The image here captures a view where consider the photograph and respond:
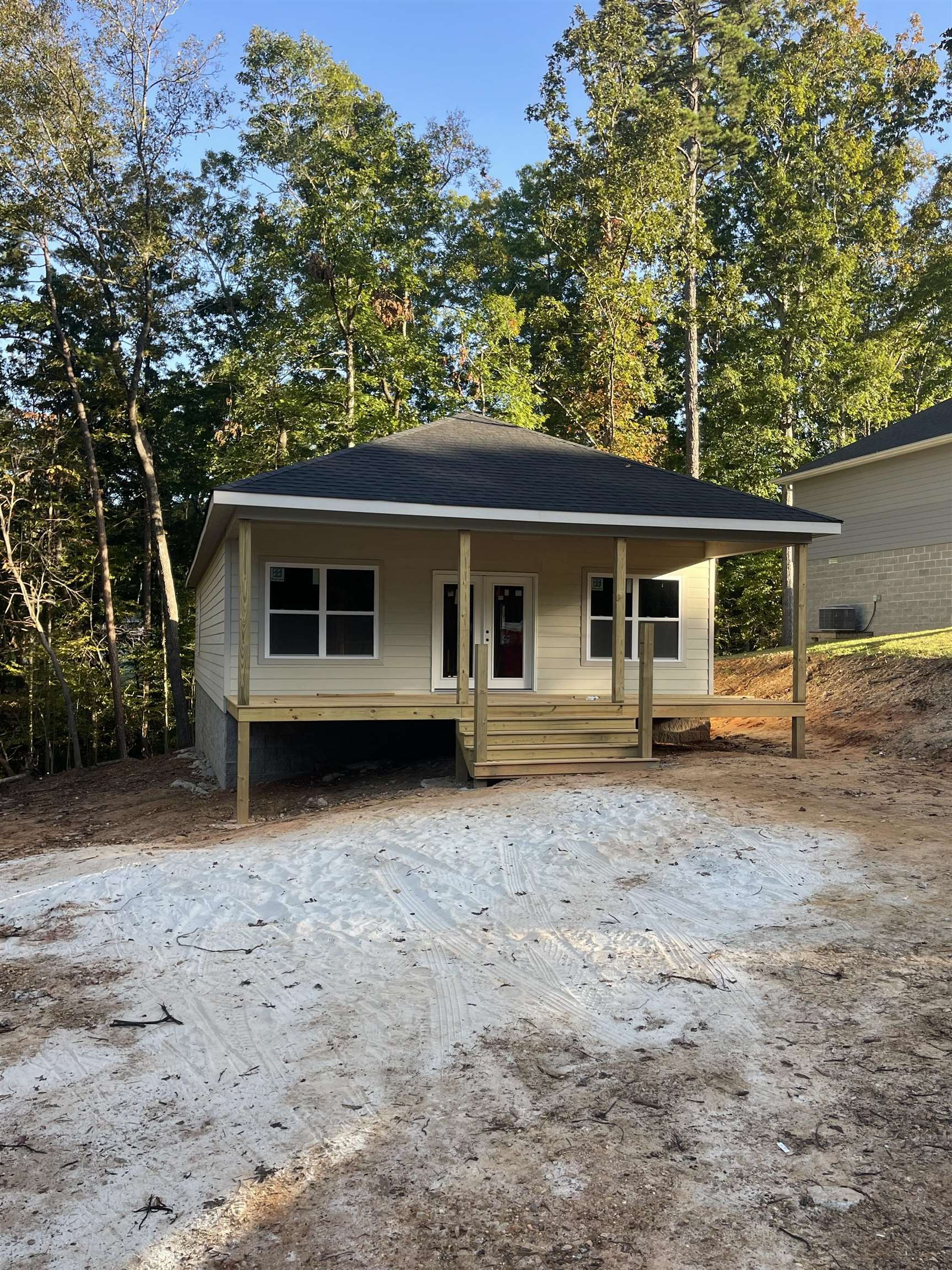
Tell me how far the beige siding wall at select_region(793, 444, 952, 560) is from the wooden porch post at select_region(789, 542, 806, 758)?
764cm

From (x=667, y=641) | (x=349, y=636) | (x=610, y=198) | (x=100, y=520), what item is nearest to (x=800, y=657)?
(x=667, y=641)

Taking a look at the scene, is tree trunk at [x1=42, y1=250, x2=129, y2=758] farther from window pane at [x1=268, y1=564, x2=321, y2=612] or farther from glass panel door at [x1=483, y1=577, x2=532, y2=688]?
glass panel door at [x1=483, y1=577, x2=532, y2=688]

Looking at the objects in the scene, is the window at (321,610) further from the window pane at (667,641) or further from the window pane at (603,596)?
the window pane at (667,641)

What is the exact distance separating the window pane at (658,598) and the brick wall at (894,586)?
5.94 m

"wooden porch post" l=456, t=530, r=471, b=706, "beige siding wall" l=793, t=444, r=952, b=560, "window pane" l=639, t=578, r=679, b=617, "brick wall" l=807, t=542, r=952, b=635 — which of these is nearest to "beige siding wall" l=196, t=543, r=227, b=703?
"wooden porch post" l=456, t=530, r=471, b=706

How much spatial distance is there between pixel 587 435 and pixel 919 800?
1860 centimetres

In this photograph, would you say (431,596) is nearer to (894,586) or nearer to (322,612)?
(322,612)

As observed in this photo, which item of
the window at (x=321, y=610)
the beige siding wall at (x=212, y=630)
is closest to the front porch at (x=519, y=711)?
the window at (x=321, y=610)

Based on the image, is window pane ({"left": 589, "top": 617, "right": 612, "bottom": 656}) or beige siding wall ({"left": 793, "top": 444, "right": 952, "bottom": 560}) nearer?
window pane ({"left": 589, "top": 617, "right": 612, "bottom": 656})

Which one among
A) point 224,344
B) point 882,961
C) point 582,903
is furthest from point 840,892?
point 224,344

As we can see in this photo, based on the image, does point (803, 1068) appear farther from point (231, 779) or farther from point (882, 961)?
point (231, 779)

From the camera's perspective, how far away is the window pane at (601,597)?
43.9 feet

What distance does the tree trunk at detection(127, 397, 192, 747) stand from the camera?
2122cm

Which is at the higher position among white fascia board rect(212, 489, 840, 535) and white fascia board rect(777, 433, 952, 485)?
white fascia board rect(777, 433, 952, 485)
